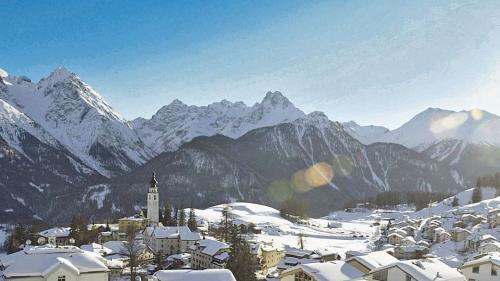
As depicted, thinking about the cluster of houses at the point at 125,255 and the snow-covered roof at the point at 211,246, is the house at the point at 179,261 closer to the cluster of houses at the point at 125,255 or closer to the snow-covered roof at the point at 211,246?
the cluster of houses at the point at 125,255

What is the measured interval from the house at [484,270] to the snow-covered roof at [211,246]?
155ft

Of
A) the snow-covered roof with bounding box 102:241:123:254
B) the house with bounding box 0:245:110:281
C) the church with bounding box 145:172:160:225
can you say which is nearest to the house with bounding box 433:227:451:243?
the church with bounding box 145:172:160:225

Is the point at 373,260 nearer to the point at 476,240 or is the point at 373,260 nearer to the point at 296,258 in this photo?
the point at 296,258

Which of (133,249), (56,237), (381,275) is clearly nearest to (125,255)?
(133,249)

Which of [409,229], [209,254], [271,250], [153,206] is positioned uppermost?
[153,206]

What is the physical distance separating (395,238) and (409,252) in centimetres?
1718

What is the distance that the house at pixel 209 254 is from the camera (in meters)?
77.6

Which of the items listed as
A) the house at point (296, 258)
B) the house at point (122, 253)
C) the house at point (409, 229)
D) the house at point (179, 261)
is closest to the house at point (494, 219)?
the house at point (409, 229)

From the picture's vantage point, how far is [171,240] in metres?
94.6

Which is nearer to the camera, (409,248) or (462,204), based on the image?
(409,248)

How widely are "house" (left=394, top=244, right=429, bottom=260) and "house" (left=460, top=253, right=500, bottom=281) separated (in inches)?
2258

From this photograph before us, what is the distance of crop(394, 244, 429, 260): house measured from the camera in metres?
94.2

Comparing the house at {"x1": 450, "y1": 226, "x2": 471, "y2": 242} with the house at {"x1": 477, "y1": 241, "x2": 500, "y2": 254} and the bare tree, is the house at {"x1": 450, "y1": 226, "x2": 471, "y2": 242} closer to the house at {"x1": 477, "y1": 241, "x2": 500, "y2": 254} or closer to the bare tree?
the house at {"x1": 477, "y1": 241, "x2": 500, "y2": 254}

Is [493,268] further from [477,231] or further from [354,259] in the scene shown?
[477,231]
